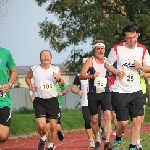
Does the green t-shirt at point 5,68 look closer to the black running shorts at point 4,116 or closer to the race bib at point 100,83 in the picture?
the black running shorts at point 4,116

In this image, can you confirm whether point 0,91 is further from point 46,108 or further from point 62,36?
point 62,36

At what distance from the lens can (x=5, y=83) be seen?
1212cm

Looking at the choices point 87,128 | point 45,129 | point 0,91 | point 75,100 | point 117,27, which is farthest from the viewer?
point 75,100

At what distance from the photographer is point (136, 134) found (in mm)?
13039

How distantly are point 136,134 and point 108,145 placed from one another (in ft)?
9.85

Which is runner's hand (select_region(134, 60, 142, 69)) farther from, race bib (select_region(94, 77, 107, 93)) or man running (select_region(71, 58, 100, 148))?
man running (select_region(71, 58, 100, 148))

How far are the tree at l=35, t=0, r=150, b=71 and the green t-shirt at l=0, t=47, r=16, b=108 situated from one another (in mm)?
33911

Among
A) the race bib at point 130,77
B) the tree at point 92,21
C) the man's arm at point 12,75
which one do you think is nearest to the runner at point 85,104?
the race bib at point 130,77

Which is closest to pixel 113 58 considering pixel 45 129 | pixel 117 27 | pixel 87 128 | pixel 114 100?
pixel 114 100

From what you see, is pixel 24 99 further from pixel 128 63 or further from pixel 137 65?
pixel 137 65

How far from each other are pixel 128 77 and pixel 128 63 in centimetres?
24

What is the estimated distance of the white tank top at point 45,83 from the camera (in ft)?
52.4

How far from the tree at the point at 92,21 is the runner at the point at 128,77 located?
33.1 metres

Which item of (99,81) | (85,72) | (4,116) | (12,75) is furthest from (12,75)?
(99,81)
